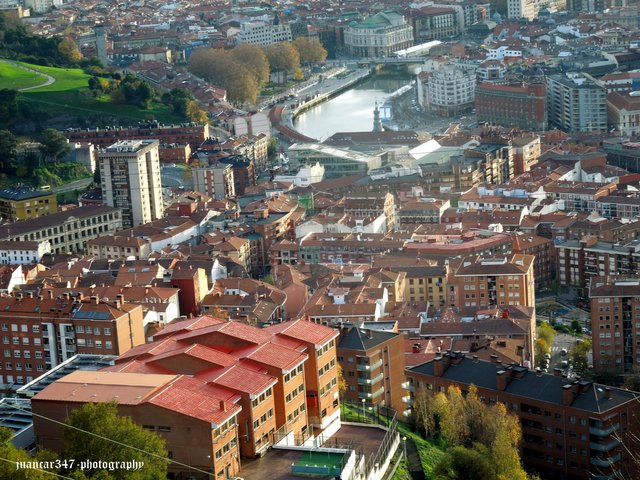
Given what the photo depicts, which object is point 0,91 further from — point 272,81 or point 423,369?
point 423,369

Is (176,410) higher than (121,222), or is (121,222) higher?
(176,410)

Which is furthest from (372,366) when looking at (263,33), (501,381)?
(263,33)

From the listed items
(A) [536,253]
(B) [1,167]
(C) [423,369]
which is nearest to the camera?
(C) [423,369]

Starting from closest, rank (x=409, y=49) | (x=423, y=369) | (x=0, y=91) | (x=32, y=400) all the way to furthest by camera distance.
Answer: (x=32, y=400) → (x=423, y=369) → (x=0, y=91) → (x=409, y=49)

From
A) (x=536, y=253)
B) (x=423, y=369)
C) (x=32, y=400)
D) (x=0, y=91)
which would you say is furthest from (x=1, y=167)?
(x=32, y=400)

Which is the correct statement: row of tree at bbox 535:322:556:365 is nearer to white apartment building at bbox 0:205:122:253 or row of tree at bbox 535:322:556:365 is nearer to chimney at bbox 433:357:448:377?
chimney at bbox 433:357:448:377

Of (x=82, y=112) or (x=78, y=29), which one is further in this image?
(x=78, y=29)

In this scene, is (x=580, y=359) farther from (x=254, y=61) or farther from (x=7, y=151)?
(x=254, y=61)
